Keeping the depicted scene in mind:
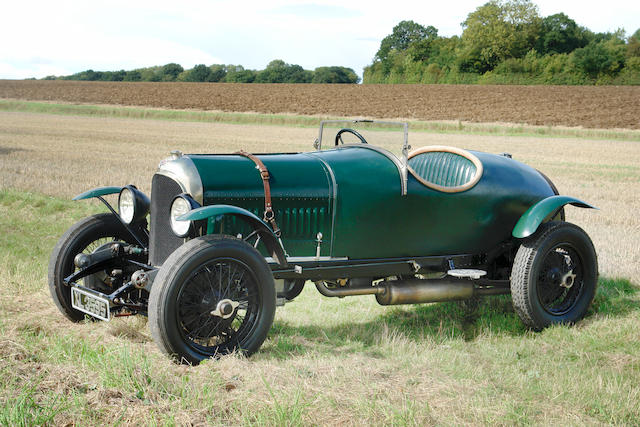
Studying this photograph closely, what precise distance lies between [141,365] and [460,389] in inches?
77.9

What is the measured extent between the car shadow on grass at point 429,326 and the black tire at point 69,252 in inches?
65.5

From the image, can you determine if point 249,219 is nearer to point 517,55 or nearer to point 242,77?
point 242,77

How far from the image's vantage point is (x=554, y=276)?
5520mm

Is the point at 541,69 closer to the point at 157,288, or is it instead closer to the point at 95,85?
the point at 95,85

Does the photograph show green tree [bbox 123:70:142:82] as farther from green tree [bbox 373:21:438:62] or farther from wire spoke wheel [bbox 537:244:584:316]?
wire spoke wheel [bbox 537:244:584:316]

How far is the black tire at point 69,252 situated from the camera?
4.87 meters

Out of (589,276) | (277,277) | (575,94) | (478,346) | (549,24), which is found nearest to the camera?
(277,277)

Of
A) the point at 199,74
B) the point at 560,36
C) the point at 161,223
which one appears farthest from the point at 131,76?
the point at 161,223

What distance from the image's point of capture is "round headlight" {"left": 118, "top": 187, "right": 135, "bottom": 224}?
16.5ft

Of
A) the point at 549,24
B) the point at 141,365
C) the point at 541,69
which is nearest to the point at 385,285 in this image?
the point at 141,365

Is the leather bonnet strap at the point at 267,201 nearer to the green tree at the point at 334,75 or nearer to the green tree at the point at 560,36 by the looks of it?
the green tree at the point at 560,36

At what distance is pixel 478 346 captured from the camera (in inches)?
195

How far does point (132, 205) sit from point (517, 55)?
221ft

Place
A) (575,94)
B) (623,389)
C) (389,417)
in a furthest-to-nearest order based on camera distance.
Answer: (575,94), (623,389), (389,417)
